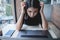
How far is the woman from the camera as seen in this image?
2.70 ft

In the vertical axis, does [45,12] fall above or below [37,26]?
above

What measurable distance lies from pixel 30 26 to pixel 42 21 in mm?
119

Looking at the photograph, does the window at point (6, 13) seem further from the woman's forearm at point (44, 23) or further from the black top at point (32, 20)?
the woman's forearm at point (44, 23)

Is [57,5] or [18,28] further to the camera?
[57,5]

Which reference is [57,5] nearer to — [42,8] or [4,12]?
[42,8]

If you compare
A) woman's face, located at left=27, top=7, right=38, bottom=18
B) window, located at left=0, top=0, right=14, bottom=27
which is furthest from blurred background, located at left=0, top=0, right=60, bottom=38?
woman's face, located at left=27, top=7, right=38, bottom=18

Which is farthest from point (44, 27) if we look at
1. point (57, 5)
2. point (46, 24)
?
point (57, 5)

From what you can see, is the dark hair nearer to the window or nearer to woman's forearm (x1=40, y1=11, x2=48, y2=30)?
woman's forearm (x1=40, y1=11, x2=48, y2=30)

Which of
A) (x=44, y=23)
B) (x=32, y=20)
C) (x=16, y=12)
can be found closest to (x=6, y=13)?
(x=16, y=12)

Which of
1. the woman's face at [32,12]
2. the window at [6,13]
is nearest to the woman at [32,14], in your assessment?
the woman's face at [32,12]

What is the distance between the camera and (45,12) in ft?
3.11

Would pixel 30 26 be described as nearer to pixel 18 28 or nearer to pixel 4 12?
pixel 18 28

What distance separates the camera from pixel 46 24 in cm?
85

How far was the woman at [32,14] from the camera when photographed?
82cm
